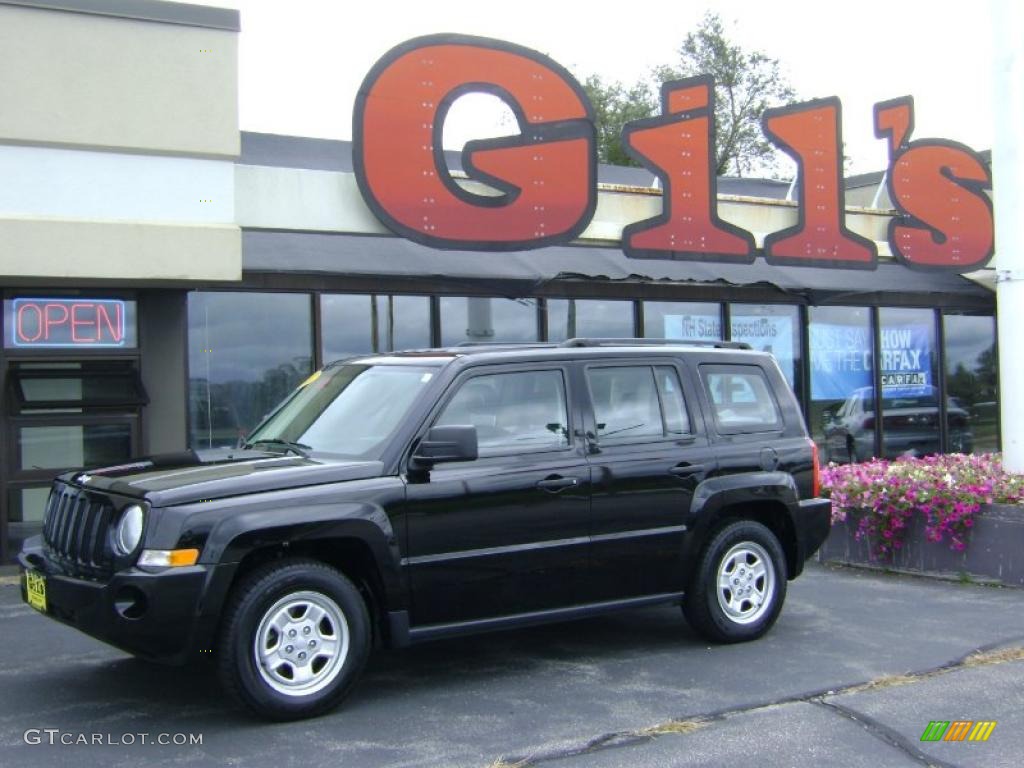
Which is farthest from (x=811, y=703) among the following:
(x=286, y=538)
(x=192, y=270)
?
(x=192, y=270)

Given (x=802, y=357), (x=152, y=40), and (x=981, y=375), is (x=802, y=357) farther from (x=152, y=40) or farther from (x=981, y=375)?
(x=152, y=40)

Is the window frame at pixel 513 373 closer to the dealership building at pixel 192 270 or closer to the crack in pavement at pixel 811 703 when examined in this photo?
the crack in pavement at pixel 811 703

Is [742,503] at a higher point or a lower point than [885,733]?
higher

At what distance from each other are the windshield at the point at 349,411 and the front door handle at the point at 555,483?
33.3 inches

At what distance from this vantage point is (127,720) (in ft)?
17.8

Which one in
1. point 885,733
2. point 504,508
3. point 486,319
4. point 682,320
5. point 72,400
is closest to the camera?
point 885,733

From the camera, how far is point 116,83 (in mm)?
9922

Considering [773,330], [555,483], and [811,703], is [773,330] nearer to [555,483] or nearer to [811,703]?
[555,483]

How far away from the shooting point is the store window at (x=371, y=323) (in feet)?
39.7

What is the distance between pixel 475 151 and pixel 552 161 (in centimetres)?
93

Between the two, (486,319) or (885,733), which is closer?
(885,733)

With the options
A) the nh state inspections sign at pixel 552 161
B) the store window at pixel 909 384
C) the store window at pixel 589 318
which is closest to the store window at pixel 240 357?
the nh state inspections sign at pixel 552 161

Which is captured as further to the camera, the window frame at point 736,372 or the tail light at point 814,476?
the tail light at point 814,476

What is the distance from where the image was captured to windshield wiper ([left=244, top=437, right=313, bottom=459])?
608cm
